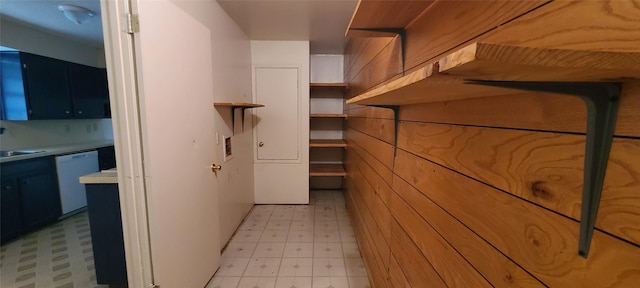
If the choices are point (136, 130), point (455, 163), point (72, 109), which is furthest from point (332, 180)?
point (72, 109)

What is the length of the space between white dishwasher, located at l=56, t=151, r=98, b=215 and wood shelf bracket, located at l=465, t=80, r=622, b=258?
455 centimetres

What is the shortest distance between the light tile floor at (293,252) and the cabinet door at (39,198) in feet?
7.63

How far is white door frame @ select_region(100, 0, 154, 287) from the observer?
1260 millimetres

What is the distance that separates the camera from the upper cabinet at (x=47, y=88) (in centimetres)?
286

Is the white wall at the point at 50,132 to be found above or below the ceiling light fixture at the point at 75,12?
below

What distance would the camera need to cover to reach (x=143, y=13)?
1290 mm

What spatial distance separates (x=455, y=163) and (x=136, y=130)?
1572mm

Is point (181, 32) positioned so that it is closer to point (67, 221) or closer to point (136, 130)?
point (136, 130)

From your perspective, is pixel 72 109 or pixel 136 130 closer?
pixel 136 130

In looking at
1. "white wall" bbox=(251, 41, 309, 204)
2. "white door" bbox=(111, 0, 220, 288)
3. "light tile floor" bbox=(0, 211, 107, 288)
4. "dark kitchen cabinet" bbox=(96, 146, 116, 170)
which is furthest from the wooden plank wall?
"dark kitchen cabinet" bbox=(96, 146, 116, 170)

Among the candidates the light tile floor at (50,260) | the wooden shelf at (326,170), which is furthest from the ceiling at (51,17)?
the wooden shelf at (326,170)

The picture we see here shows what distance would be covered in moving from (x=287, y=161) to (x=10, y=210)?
305 centimetres

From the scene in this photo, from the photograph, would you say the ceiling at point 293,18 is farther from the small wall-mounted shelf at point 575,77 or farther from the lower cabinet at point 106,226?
the small wall-mounted shelf at point 575,77

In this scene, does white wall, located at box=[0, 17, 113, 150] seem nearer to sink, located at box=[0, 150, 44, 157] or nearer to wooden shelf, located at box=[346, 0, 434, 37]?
sink, located at box=[0, 150, 44, 157]
